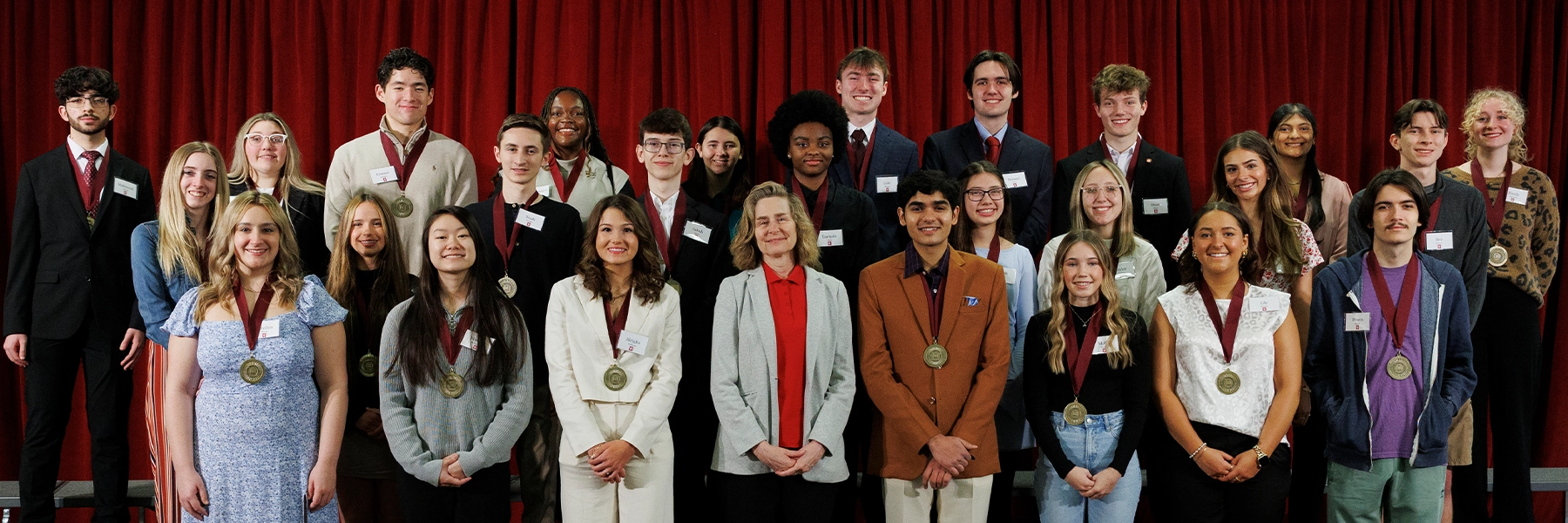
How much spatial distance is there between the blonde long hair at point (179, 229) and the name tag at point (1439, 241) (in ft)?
15.2

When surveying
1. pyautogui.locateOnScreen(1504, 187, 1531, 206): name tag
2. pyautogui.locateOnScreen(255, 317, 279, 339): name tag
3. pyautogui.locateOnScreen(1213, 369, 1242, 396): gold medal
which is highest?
pyautogui.locateOnScreen(1504, 187, 1531, 206): name tag

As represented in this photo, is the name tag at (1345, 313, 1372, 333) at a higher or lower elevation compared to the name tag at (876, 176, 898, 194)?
lower

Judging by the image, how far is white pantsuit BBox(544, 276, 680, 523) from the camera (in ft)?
11.1

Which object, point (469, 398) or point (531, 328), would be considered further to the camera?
point (531, 328)

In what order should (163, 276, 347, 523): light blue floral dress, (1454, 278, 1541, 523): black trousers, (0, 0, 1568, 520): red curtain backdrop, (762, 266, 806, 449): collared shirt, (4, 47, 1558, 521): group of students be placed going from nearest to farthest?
(163, 276, 347, 523): light blue floral dress, (4, 47, 1558, 521): group of students, (762, 266, 806, 449): collared shirt, (1454, 278, 1541, 523): black trousers, (0, 0, 1568, 520): red curtain backdrop

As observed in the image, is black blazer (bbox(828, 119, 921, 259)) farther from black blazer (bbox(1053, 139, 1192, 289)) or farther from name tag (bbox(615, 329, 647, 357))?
name tag (bbox(615, 329, 647, 357))

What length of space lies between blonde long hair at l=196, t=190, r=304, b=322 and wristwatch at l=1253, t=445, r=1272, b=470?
10.4 ft

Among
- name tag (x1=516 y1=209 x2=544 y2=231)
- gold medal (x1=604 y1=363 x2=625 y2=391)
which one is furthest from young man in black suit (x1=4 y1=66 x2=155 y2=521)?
gold medal (x1=604 y1=363 x2=625 y2=391)

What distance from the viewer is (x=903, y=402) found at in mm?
3455

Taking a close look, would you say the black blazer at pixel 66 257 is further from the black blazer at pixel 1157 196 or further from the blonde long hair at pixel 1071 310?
the black blazer at pixel 1157 196

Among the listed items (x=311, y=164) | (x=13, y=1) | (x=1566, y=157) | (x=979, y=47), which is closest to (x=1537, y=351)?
(x=1566, y=157)

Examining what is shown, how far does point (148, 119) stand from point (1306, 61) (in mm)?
6025

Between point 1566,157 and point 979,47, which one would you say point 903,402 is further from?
point 1566,157

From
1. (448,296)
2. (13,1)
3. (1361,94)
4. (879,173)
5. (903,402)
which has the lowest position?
(903,402)
